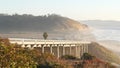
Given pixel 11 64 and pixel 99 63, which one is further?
pixel 99 63

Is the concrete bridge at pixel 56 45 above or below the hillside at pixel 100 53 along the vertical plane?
above

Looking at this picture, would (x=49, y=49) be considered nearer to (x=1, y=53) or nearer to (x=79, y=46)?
(x=79, y=46)

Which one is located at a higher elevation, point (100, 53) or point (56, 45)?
point (56, 45)

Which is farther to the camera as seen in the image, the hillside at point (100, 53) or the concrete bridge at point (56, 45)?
the hillside at point (100, 53)

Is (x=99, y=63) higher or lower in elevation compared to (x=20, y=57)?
lower

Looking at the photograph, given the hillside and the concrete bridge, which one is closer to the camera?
the concrete bridge

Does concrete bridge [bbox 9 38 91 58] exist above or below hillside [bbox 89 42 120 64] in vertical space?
above

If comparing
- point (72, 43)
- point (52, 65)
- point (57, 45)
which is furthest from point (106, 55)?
point (52, 65)

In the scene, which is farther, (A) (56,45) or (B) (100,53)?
(B) (100,53)
